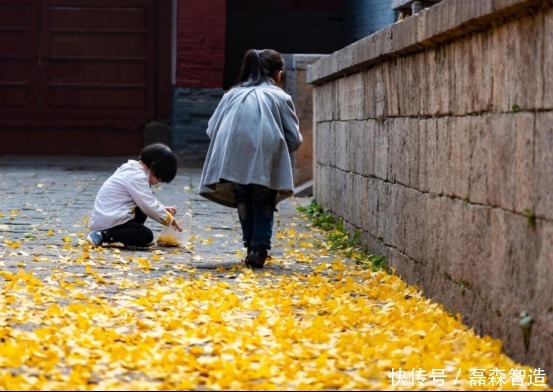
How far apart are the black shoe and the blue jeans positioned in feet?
0.08

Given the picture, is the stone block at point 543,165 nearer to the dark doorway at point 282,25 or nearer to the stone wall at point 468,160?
the stone wall at point 468,160

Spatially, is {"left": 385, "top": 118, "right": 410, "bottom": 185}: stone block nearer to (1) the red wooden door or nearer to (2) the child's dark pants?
(2) the child's dark pants

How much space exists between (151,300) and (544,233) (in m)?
2.22

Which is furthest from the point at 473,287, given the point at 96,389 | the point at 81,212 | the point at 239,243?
the point at 81,212

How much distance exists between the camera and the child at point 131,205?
26.8 feet

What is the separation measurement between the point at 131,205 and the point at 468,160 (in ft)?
10.8

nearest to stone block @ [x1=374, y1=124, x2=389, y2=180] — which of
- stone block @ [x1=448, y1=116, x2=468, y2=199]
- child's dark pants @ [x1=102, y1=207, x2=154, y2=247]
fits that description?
child's dark pants @ [x1=102, y1=207, x2=154, y2=247]

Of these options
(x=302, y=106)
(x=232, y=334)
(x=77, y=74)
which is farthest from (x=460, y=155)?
(x=77, y=74)

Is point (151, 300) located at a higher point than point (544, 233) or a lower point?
lower

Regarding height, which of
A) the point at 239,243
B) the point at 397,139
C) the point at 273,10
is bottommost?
the point at 239,243

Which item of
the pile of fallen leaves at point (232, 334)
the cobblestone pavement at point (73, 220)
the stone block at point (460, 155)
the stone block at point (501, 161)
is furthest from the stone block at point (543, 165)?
the cobblestone pavement at point (73, 220)

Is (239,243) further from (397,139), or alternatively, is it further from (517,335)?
(517,335)

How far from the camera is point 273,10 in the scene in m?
18.0

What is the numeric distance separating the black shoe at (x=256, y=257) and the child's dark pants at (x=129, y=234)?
1.04m
